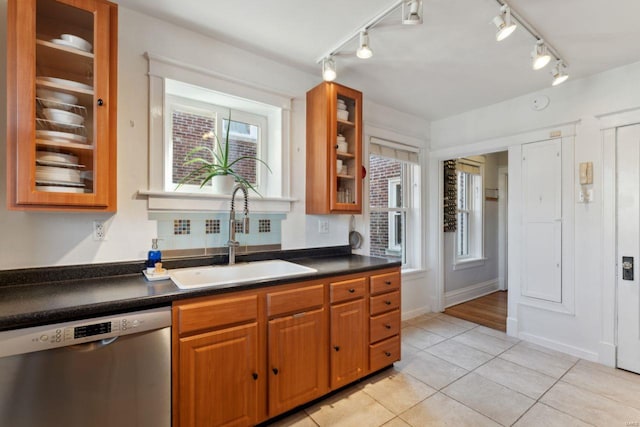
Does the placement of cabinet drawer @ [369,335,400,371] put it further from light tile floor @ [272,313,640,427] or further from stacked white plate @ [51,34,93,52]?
stacked white plate @ [51,34,93,52]

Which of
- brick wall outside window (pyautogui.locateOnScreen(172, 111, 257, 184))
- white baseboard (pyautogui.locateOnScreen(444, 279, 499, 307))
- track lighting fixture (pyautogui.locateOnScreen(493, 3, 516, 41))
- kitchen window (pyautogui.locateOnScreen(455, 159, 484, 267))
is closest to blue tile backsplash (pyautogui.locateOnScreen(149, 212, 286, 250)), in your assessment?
brick wall outside window (pyautogui.locateOnScreen(172, 111, 257, 184))

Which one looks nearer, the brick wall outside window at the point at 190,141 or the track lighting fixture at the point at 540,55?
the track lighting fixture at the point at 540,55

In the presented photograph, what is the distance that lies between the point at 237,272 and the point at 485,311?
3.36m

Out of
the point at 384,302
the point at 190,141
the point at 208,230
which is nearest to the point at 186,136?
the point at 190,141

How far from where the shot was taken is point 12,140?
1279mm

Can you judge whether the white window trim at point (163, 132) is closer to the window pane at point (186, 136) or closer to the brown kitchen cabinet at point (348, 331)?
the window pane at point (186, 136)

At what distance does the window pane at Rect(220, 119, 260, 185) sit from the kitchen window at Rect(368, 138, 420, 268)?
5.38ft

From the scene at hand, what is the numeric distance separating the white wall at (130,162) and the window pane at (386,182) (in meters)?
1.43

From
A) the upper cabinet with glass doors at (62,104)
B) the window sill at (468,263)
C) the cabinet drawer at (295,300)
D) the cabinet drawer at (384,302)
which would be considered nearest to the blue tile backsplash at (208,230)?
the upper cabinet with glass doors at (62,104)

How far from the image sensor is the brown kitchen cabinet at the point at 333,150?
230 centimetres

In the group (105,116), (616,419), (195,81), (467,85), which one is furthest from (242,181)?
(616,419)

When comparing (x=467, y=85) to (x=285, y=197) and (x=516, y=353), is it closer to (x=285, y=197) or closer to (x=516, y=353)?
(x=285, y=197)

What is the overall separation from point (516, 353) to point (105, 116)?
11.7 ft

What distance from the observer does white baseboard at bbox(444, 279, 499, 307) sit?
3.95 m
